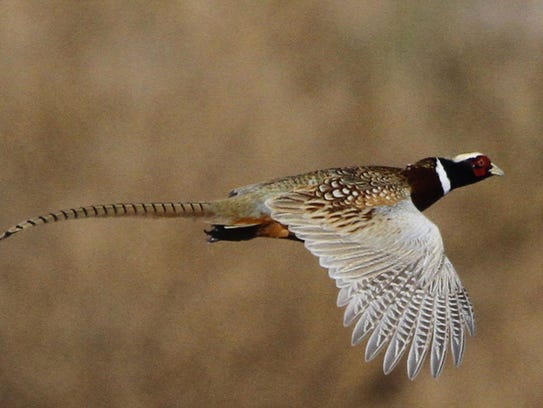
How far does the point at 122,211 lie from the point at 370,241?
871 millimetres

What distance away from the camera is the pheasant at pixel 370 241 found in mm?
3854

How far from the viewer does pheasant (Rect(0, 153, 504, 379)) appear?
385 cm

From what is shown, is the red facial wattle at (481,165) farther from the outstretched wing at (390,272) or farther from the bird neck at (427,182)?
the outstretched wing at (390,272)

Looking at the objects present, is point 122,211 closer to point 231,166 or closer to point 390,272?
point 390,272

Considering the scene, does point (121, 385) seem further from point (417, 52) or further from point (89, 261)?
point (417, 52)

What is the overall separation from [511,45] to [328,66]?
136 centimetres

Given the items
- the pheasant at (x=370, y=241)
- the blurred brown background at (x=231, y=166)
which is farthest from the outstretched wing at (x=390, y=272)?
the blurred brown background at (x=231, y=166)

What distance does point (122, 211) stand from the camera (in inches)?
146

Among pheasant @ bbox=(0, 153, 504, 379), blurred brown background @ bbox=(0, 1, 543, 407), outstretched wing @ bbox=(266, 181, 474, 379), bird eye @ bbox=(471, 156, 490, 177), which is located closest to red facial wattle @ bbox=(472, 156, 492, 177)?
bird eye @ bbox=(471, 156, 490, 177)

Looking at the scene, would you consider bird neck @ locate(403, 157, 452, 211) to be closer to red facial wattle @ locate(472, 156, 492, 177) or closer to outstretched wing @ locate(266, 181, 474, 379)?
red facial wattle @ locate(472, 156, 492, 177)

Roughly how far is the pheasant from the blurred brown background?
3731 mm

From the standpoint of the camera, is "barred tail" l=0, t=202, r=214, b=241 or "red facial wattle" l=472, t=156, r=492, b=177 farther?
"red facial wattle" l=472, t=156, r=492, b=177

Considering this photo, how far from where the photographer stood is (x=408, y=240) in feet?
13.1

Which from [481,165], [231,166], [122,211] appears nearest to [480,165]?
[481,165]
